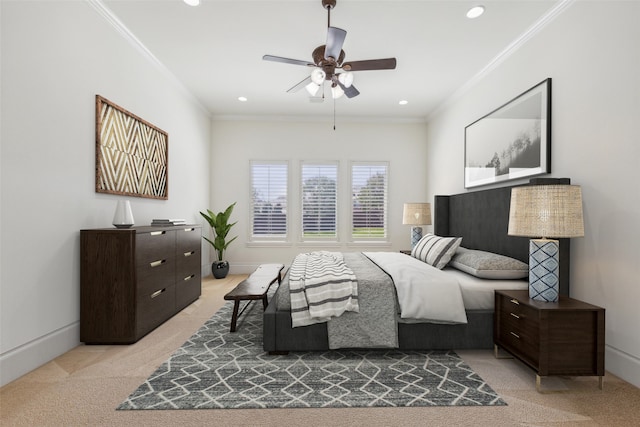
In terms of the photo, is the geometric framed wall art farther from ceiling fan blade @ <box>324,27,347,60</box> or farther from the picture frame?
the picture frame

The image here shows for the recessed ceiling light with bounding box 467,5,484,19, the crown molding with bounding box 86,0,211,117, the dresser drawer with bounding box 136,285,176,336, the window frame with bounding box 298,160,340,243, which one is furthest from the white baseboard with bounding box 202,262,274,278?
the recessed ceiling light with bounding box 467,5,484,19

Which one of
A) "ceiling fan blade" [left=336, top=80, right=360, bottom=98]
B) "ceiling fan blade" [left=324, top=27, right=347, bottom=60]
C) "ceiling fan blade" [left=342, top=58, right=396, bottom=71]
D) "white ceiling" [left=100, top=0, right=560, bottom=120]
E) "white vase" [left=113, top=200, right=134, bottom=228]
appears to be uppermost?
"white ceiling" [left=100, top=0, right=560, bottom=120]

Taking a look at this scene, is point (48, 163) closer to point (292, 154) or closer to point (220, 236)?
point (220, 236)

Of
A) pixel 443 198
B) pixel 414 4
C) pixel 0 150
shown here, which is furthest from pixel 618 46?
pixel 0 150

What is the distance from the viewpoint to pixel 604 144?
2.31 meters

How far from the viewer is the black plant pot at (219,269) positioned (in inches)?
215

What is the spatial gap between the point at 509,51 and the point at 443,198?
2.07m

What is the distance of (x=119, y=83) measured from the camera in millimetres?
3209

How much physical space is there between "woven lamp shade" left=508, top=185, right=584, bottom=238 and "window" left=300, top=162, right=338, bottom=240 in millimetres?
4024

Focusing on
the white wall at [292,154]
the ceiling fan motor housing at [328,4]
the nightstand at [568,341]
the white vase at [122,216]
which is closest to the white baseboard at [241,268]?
the white wall at [292,154]

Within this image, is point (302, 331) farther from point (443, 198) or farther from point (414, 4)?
point (443, 198)

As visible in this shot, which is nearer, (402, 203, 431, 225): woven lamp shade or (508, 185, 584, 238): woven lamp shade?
(508, 185, 584, 238): woven lamp shade

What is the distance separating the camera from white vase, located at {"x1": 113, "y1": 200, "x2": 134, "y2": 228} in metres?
2.88

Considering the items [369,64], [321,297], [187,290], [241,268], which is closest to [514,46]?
[369,64]
